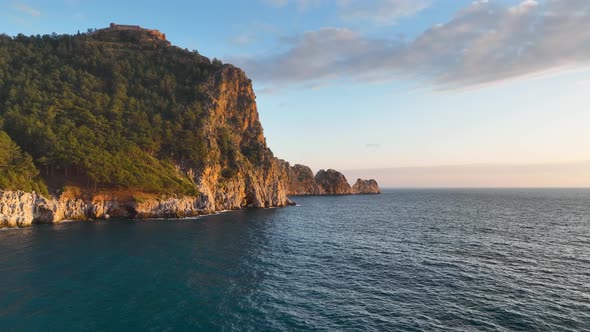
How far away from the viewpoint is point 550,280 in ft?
121

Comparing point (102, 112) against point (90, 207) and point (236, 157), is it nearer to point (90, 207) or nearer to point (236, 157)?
point (90, 207)

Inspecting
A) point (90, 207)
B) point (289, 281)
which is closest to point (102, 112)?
point (90, 207)

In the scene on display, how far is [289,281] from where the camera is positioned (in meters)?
37.4

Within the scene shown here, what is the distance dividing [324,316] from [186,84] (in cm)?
13293

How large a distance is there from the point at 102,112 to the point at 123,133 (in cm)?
1166

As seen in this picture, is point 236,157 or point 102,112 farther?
point 236,157

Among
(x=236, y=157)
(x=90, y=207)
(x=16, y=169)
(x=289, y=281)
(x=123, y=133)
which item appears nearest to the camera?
(x=289, y=281)

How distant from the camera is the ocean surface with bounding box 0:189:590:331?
27.0 meters

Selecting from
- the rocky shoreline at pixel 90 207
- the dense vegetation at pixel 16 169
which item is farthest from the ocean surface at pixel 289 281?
the dense vegetation at pixel 16 169

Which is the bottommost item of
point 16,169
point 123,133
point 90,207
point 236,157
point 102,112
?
point 90,207

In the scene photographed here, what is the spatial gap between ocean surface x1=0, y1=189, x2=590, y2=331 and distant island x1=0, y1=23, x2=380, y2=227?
18.3 metres

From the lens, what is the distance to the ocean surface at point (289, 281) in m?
27.0

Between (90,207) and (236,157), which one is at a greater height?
(236,157)

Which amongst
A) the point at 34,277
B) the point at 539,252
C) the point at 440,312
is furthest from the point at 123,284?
the point at 539,252
